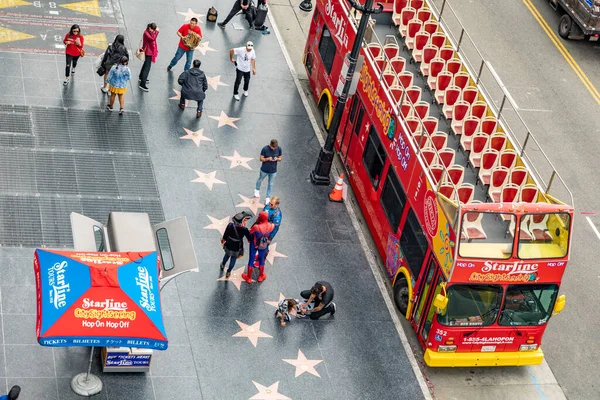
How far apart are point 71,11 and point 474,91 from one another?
1212 centimetres

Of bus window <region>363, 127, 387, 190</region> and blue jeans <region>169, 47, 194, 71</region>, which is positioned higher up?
bus window <region>363, 127, 387, 190</region>

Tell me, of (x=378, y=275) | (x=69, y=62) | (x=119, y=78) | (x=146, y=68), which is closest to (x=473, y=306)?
(x=378, y=275)

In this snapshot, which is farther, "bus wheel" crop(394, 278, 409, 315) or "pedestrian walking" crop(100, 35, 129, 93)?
"pedestrian walking" crop(100, 35, 129, 93)

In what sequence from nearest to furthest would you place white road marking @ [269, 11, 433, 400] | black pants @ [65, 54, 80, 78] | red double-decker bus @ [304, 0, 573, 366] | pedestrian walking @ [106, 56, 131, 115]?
red double-decker bus @ [304, 0, 573, 366]
white road marking @ [269, 11, 433, 400]
pedestrian walking @ [106, 56, 131, 115]
black pants @ [65, 54, 80, 78]

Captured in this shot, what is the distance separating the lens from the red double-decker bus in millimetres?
19156

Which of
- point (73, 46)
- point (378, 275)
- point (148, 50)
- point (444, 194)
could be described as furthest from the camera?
point (148, 50)

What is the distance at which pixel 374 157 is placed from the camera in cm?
2341

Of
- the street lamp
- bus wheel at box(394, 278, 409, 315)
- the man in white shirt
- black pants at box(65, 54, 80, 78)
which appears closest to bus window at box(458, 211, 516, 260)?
bus wheel at box(394, 278, 409, 315)

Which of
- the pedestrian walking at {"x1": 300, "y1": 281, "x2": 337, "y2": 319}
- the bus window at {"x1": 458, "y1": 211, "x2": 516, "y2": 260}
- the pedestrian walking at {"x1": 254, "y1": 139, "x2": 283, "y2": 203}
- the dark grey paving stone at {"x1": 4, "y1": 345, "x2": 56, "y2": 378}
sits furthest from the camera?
the pedestrian walking at {"x1": 254, "y1": 139, "x2": 283, "y2": 203}

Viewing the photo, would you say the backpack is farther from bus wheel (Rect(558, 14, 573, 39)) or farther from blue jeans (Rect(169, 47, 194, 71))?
bus wheel (Rect(558, 14, 573, 39))

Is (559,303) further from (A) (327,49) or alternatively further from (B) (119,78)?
(B) (119,78)

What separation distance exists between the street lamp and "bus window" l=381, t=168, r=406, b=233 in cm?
227

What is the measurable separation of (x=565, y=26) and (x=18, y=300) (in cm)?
2007

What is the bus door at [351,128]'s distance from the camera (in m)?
24.5
